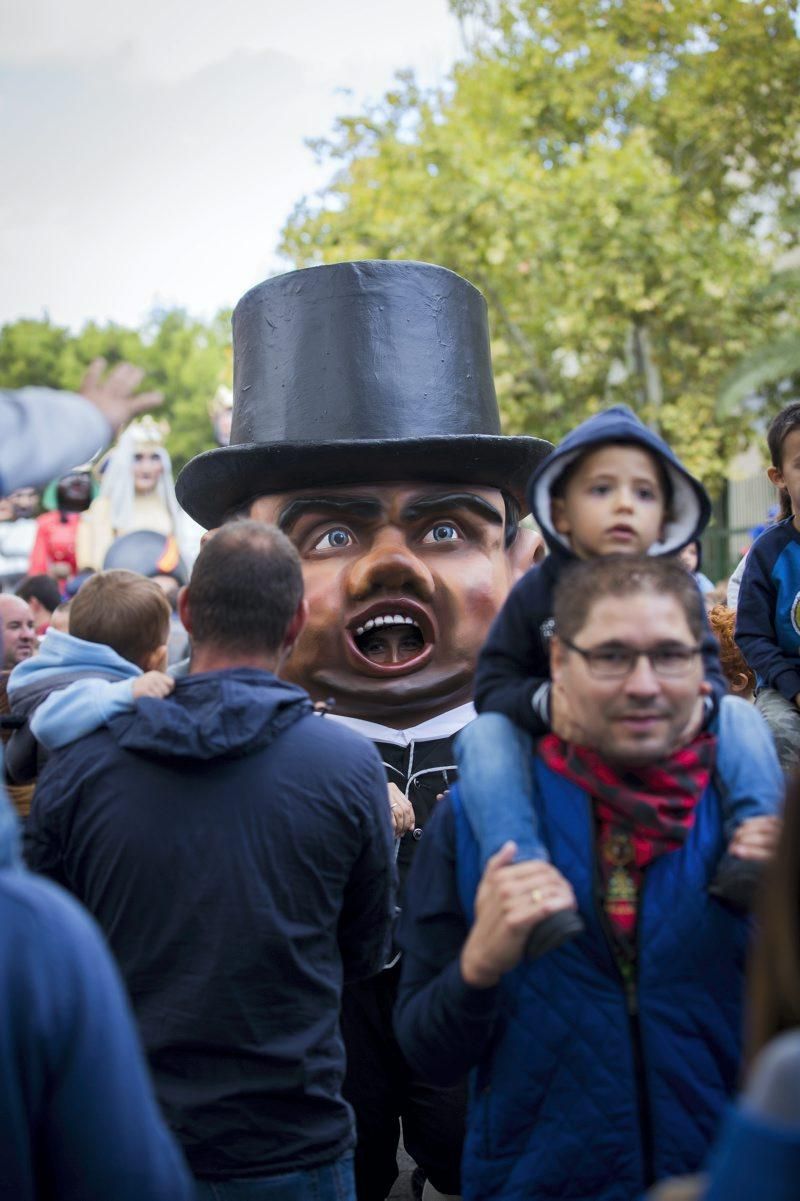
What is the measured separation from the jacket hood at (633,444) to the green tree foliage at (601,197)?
474 inches

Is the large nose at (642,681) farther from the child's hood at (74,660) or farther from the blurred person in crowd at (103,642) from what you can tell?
the child's hood at (74,660)

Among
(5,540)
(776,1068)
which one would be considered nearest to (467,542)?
(776,1068)

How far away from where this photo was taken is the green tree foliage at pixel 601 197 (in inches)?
571

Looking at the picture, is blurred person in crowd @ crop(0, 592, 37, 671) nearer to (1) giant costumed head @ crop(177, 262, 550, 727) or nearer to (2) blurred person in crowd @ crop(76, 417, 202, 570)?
(1) giant costumed head @ crop(177, 262, 550, 727)

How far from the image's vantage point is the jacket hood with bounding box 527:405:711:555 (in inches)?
94.9

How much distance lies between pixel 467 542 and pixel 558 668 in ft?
7.73

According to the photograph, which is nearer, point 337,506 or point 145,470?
point 337,506

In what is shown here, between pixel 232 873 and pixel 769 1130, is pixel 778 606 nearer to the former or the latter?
pixel 232 873

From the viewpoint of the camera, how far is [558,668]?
2.38 metres

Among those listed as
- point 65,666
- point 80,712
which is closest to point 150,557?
point 65,666

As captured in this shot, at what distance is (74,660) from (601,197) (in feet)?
38.8

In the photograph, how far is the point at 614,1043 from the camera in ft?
7.44

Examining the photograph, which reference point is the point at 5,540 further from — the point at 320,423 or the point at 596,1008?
the point at 596,1008

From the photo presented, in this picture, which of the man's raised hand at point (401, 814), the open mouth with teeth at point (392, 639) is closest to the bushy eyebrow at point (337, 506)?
the open mouth with teeth at point (392, 639)
